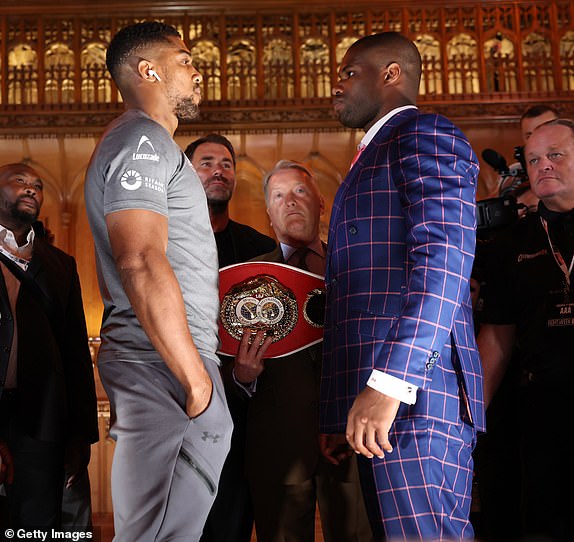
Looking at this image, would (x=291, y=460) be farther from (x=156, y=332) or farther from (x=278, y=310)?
(x=156, y=332)

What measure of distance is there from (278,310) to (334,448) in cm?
45

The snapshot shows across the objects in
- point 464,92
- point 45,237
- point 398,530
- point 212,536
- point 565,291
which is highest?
point 464,92

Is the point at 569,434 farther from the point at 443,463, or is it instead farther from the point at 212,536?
the point at 212,536

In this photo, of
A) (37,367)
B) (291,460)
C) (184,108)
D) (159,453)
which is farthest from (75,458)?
(184,108)

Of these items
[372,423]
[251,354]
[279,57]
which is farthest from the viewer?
[279,57]

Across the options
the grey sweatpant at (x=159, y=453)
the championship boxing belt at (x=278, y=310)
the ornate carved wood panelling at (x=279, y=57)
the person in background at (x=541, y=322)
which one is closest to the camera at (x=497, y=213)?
the person in background at (x=541, y=322)

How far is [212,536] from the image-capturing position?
2512 millimetres

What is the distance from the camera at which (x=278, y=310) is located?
236cm

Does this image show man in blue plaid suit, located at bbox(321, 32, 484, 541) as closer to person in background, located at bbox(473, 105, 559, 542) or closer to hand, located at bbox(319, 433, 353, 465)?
hand, located at bbox(319, 433, 353, 465)

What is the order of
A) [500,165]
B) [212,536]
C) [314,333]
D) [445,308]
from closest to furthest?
[445,308]
[314,333]
[212,536]
[500,165]

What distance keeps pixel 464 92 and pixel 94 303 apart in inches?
118

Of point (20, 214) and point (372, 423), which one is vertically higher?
point (20, 214)

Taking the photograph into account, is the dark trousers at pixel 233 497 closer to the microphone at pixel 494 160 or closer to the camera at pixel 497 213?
the camera at pixel 497 213

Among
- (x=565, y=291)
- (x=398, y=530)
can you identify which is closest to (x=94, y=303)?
(x=565, y=291)
